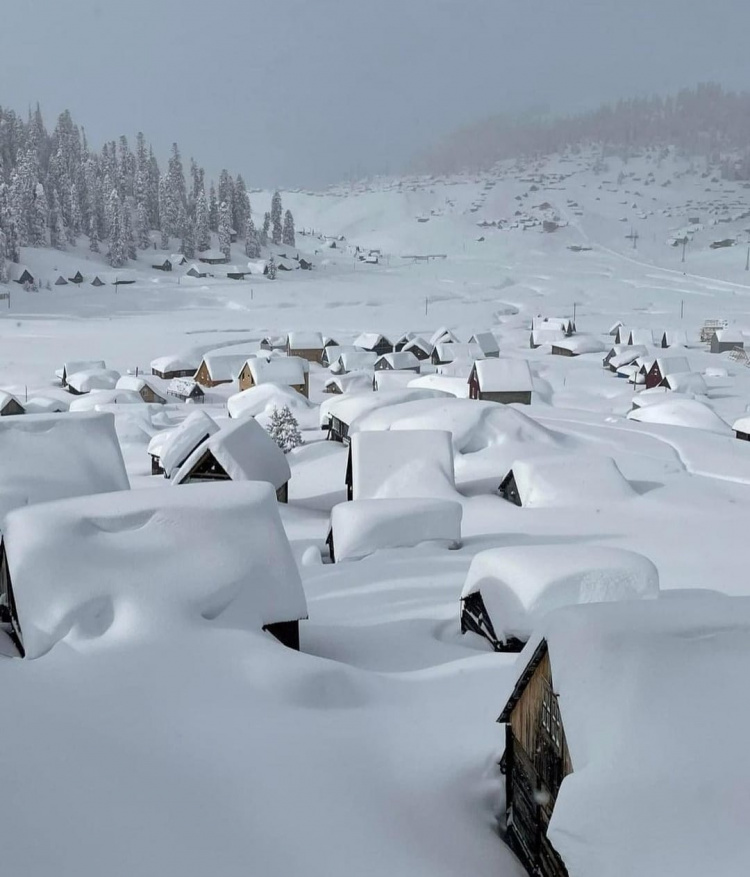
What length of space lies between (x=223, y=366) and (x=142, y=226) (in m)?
73.4

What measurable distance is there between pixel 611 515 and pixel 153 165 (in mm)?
127721

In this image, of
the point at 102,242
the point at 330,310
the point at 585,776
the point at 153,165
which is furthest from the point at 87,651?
the point at 153,165

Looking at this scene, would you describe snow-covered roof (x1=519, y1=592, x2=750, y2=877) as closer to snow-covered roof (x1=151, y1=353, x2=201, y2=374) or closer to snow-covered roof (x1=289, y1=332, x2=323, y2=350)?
snow-covered roof (x1=151, y1=353, x2=201, y2=374)

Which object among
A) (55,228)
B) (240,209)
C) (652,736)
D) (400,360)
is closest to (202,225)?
(240,209)

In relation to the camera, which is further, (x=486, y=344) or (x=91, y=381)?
(x=486, y=344)

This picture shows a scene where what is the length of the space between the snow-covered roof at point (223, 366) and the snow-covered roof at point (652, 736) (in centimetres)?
5078

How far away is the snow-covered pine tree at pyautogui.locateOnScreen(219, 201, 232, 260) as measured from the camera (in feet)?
407

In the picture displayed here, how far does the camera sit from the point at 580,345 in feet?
235

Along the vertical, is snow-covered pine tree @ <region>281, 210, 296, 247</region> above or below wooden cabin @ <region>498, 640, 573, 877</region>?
above

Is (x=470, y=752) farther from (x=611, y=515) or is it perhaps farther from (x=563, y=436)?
(x=563, y=436)

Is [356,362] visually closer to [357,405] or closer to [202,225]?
[357,405]

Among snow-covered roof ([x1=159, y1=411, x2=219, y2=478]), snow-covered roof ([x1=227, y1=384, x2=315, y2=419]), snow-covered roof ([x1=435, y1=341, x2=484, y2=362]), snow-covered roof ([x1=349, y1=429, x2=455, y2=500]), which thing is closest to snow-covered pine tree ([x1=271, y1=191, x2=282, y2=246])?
snow-covered roof ([x1=435, y1=341, x2=484, y2=362])

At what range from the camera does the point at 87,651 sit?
8398mm

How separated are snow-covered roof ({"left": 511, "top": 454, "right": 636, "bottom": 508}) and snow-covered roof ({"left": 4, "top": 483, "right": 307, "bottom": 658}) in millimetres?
12153
